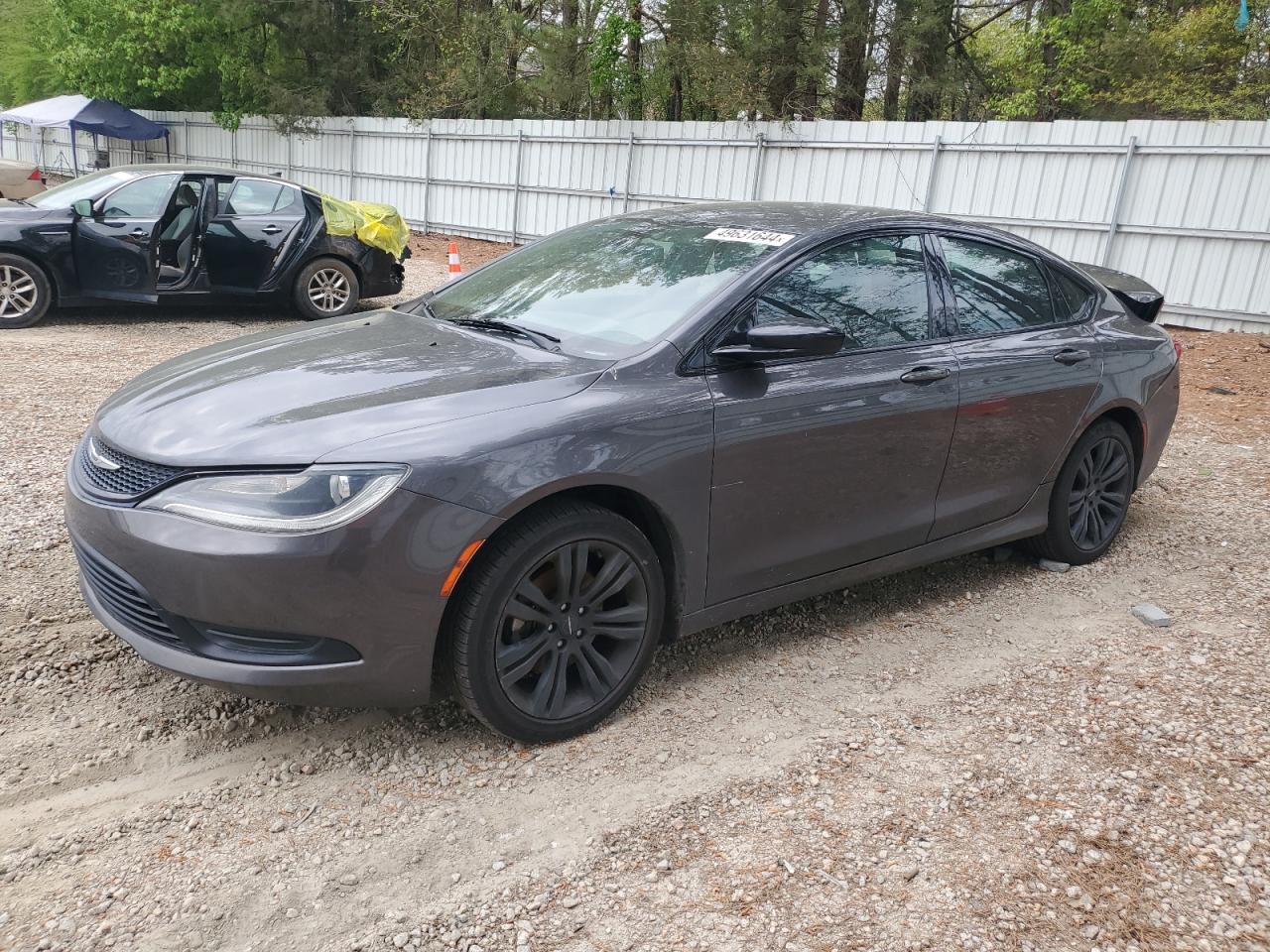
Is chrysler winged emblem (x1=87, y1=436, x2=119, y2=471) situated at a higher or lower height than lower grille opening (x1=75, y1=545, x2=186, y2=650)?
higher

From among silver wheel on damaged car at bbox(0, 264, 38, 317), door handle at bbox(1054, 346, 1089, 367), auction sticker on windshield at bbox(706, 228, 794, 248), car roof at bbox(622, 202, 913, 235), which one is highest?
car roof at bbox(622, 202, 913, 235)

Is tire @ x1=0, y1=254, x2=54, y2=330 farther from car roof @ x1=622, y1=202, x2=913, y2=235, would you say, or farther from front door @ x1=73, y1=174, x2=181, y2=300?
car roof @ x1=622, y1=202, x2=913, y2=235

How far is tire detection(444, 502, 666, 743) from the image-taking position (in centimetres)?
284

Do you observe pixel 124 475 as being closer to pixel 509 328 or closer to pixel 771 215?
pixel 509 328

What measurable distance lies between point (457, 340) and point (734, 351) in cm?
98

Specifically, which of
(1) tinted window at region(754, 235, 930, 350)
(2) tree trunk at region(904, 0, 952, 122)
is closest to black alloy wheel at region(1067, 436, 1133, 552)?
(1) tinted window at region(754, 235, 930, 350)

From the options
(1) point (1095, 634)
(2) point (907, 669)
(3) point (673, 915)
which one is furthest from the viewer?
(1) point (1095, 634)

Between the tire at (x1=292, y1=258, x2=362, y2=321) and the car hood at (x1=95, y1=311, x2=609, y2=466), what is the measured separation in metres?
6.76

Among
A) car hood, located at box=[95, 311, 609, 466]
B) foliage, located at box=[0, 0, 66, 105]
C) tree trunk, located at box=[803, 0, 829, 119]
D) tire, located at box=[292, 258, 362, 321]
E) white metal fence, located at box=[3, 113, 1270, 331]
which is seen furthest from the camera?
foliage, located at box=[0, 0, 66, 105]

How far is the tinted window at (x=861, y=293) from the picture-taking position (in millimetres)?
3539

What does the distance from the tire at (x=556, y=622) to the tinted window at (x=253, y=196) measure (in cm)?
806

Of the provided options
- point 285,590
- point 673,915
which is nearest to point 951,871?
point 673,915

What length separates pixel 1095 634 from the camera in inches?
162

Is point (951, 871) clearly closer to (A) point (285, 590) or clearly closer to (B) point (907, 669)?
(B) point (907, 669)
